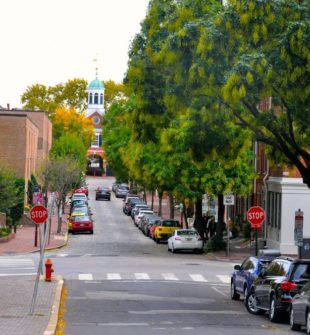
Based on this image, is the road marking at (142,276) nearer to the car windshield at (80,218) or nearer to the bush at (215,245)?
the bush at (215,245)

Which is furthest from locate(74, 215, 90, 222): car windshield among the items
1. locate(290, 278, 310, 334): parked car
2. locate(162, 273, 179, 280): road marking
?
locate(290, 278, 310, 334): parked car

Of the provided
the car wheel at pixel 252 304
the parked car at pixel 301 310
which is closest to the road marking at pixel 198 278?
the car wheel at pixel 252 304

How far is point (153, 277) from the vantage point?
36188 mm

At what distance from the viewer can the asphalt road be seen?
2170cm

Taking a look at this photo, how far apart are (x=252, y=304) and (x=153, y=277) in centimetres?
1095

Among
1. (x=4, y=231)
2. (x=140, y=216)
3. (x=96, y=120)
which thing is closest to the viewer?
(x=4, y=231)

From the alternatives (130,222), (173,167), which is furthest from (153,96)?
(130,222)

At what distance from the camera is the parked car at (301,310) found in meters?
20.1

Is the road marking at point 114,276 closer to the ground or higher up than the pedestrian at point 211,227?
closer to the ground

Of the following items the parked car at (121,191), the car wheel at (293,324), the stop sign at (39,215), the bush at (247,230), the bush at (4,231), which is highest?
the parked car at (121,191)

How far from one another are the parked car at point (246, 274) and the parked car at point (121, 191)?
3340 inches

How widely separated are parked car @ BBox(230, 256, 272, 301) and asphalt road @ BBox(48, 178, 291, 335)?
430mm

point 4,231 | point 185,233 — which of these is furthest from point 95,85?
point 185,233

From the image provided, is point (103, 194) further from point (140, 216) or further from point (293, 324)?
point (293, 324)
